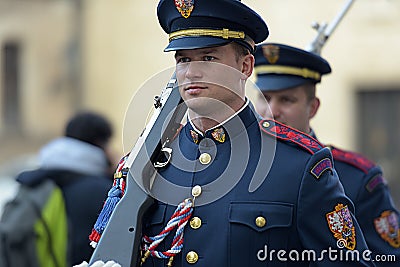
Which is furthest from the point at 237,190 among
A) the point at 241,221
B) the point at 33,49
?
the point at 33,49

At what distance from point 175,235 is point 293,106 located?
1.43 metres

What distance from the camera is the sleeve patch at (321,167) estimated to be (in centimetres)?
315

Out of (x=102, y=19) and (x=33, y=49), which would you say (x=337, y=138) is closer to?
(x=102, y=19)

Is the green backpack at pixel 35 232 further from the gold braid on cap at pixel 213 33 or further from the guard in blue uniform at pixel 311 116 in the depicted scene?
the gold braid on cap at pixel 213 33

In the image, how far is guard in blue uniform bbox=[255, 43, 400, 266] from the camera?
429 cm

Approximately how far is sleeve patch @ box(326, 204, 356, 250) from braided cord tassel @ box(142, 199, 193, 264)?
1.49ft

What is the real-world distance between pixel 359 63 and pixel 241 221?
324 inches

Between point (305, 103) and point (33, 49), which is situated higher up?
point (33, 49)

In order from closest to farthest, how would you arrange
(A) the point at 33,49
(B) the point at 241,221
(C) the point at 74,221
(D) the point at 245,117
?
(B) the point at 241,221 → (D) the point at 245,117 → (C) the point at 74,221 → (A) the point at 33,49

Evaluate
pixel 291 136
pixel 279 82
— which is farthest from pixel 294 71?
pixel 291 136

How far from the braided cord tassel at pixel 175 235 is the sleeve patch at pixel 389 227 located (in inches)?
52.2

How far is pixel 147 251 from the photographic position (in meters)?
3.21

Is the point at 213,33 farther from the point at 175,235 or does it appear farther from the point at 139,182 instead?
the point at 175,235

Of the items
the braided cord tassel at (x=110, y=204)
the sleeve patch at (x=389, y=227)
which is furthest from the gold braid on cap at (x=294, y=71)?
the braided cord tassel at (x=110, y=204)
